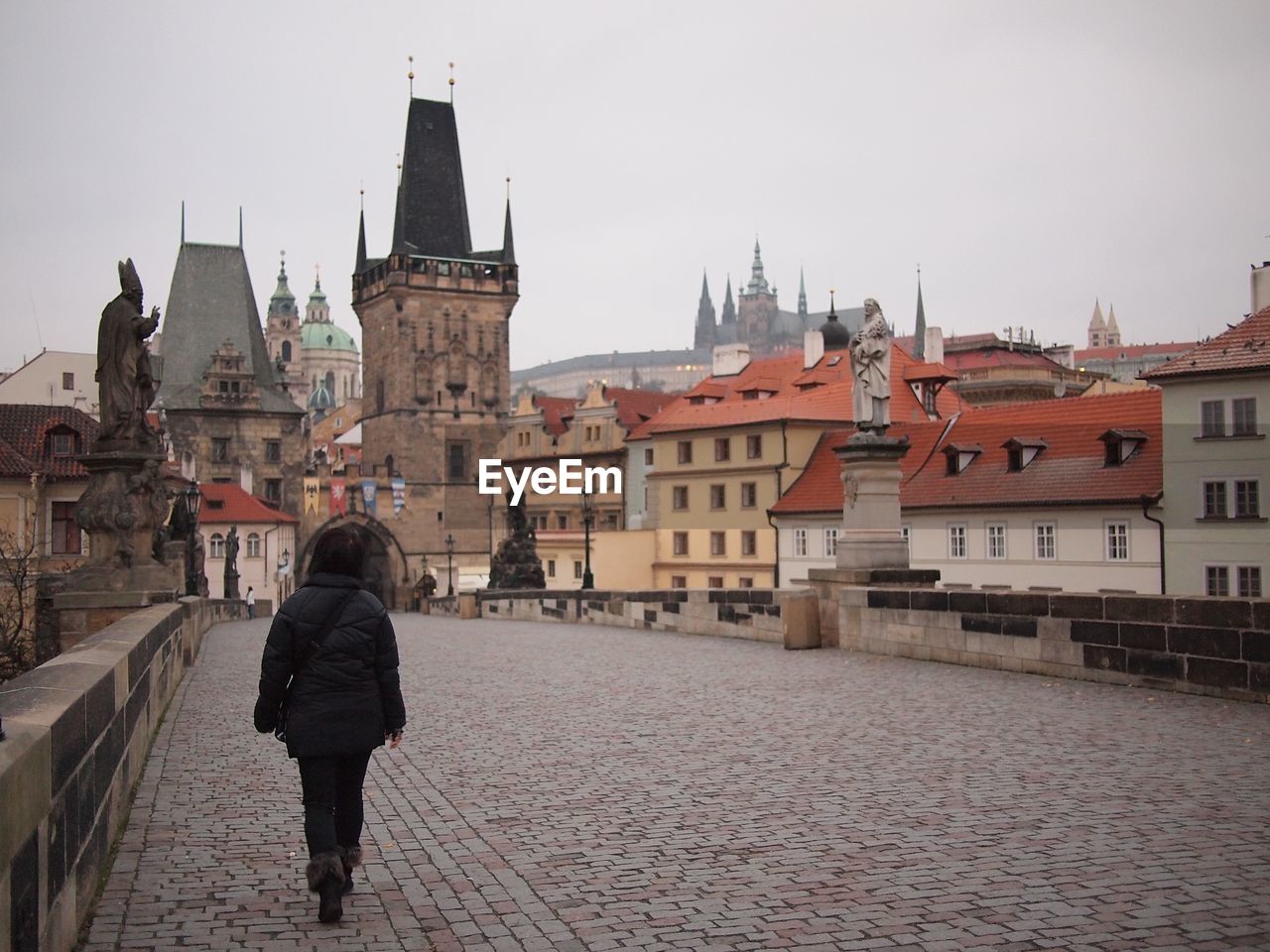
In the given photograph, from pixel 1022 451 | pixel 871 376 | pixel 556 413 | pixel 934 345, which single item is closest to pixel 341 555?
pixel 871 376

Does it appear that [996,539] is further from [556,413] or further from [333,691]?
[556,413]

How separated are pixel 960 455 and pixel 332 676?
38.1 m

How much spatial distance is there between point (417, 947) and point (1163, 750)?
5267 mm

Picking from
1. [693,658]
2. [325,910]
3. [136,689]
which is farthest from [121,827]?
[693,658]

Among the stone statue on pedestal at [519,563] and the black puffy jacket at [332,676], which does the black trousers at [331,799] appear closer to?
the black puffy jacket at [332,676]

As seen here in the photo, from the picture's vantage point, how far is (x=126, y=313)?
48.6 ft

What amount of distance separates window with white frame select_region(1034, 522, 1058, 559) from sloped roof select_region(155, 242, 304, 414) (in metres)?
48.2

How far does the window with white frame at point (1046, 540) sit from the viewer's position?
38188 millimetres

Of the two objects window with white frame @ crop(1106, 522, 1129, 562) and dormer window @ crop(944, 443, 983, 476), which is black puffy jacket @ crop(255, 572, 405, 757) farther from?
dormer window @ crop(944, 443, 983, 476)

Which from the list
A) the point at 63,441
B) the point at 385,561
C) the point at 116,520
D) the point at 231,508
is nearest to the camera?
the point at 116,520

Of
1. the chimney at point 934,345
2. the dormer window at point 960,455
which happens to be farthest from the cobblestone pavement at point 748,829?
the chimney at point 934,345

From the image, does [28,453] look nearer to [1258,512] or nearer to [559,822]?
[1258,512]

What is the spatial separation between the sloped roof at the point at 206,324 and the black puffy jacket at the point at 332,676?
7321 cm

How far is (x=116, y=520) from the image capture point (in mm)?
14898
